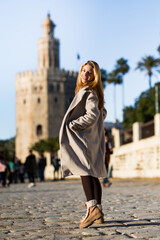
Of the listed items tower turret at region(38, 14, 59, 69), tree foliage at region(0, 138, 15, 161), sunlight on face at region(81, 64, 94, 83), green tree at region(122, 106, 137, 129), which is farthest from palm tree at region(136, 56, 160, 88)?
sunlight on face at region(81, 64, 94, 83)

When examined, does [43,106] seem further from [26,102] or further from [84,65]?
[84,65]

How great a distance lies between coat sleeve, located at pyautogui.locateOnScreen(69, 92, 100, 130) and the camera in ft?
15.9

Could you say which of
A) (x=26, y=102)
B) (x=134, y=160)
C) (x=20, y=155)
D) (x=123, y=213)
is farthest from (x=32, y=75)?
(x=123, y=213)

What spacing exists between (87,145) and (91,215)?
731 millimetres

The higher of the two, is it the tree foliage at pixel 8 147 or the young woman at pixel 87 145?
the tree foliage at pixel 8 147

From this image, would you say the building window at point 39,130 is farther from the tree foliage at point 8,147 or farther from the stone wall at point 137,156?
the stone wall at point 137,156

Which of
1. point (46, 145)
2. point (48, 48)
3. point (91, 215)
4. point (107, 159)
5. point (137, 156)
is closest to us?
point (91, 215)

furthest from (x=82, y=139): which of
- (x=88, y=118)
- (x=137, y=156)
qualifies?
(x=137, y=156)

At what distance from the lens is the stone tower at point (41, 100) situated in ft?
289

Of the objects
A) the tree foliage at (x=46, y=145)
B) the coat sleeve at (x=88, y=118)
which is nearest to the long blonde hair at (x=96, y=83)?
the coat sleeve at (x=88, y=118)

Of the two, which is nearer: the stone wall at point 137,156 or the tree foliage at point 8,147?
the stone wall at point 137,156

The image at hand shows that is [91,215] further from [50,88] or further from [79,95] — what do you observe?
[50,88]

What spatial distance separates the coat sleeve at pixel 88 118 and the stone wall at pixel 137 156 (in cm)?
1426

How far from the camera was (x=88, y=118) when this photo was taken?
4.86 m
